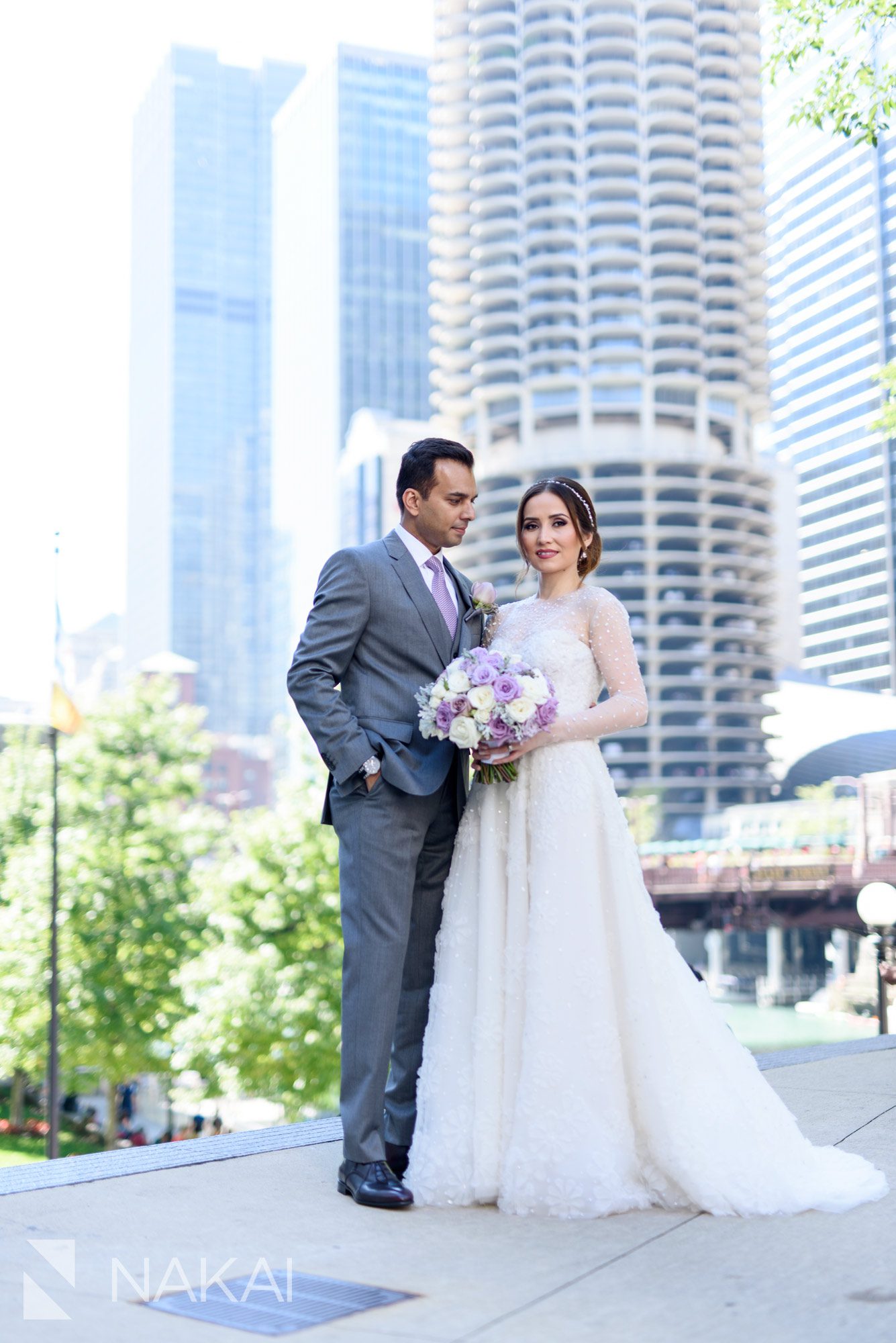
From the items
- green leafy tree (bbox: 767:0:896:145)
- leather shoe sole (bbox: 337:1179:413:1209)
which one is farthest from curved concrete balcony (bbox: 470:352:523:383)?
leather shoe sole (bbox: 337:1179:413:1209)

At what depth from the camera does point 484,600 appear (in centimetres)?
481

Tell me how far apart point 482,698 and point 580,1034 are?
3.44 feet

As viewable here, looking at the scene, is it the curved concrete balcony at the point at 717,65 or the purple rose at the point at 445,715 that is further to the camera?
the curved concrete balcony at the point at 717,65

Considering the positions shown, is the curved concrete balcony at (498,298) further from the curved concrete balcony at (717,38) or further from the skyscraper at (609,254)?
the curved concrete balcony at (717,38)

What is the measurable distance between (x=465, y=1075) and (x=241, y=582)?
177 m

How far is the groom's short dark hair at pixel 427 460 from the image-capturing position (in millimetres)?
4512

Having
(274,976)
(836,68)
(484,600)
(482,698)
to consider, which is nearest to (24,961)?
(274,976)

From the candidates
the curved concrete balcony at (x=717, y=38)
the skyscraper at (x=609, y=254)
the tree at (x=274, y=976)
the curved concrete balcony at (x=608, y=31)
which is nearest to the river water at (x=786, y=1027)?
the skyscraper at (x=609, y=254)

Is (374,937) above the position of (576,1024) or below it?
above

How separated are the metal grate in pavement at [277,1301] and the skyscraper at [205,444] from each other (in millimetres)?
165814

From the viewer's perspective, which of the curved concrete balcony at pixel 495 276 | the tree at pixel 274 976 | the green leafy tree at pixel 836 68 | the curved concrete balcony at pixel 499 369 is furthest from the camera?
the curved concrete balcony at pixel 495 276

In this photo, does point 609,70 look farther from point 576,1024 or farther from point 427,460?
point 576,1024

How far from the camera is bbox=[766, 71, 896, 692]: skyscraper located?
12106 centimetres

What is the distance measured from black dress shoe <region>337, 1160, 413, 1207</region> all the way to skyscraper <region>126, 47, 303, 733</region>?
16484 centimetres
